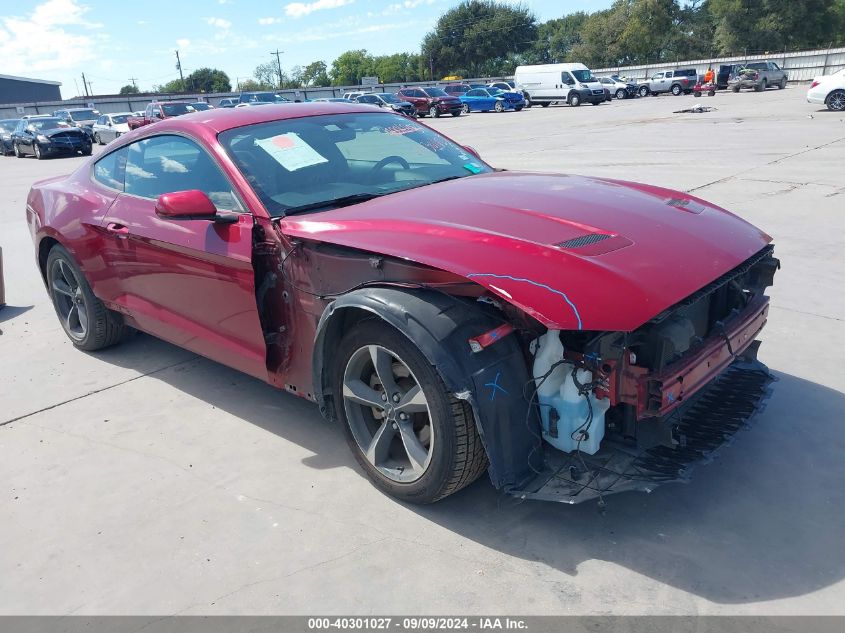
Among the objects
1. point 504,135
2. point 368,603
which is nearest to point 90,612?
point 368,603

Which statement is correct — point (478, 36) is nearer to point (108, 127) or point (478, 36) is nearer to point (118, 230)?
point (108, 127)

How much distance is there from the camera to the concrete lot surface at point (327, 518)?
99.4 inches

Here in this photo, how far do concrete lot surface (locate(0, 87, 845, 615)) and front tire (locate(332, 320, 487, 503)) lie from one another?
180 mm

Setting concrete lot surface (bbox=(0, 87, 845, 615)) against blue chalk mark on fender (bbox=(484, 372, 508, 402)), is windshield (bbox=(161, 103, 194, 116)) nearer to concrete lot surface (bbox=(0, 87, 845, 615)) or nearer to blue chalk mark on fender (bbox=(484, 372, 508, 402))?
concrete lot surface (bbox=(0, 87, 845, 615))

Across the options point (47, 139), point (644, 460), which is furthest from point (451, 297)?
point (47, 139)

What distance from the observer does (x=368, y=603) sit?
251 cm

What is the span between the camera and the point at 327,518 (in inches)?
119

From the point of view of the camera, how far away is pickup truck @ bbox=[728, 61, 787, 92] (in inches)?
1594

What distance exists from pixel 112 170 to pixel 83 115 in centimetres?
3499

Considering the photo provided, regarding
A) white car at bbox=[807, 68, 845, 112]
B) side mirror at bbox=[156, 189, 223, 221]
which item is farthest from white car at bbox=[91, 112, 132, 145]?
side mirror at bbox=[156, 189, 223, 221]

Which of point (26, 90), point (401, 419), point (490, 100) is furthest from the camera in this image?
point (26, 90)

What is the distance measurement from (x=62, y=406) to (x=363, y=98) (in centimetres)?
3458

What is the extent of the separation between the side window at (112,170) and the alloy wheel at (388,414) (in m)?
2.46

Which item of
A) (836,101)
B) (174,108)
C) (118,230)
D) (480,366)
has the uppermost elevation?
(174,108)
